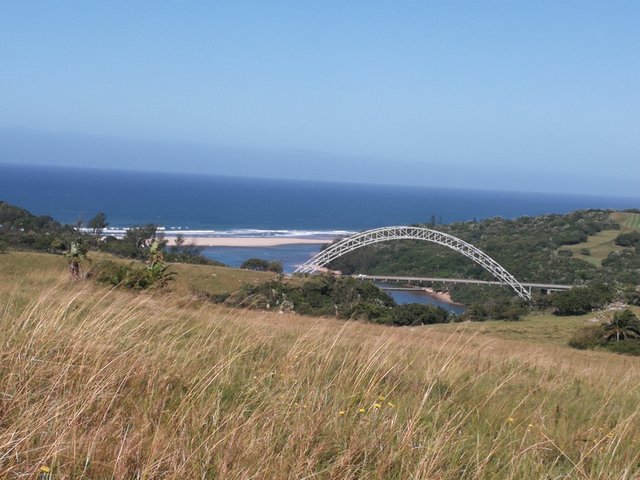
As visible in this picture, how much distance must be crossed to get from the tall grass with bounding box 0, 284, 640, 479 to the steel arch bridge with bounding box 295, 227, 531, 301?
53.9 meters

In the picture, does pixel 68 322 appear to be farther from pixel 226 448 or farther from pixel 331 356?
pixel 226 448

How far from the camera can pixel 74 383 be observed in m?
4.40

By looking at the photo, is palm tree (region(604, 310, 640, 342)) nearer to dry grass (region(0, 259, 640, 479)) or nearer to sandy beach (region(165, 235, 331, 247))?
dry grass (region(0, 259, 640, 479))

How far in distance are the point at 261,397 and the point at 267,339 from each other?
205 cm

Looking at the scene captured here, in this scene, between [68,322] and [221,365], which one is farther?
[68,322]

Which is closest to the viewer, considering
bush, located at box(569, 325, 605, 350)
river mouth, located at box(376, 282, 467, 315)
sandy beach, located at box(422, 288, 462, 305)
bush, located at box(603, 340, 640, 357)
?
bush, located at box(603, 340, 640, 357)

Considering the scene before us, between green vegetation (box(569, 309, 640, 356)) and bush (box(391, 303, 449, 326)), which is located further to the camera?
bush (box(391, 303, 449, 326))

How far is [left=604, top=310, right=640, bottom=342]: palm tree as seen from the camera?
80.1 feet

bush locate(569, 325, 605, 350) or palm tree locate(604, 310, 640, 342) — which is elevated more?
palm tree locate(604, 310, 640, 342)

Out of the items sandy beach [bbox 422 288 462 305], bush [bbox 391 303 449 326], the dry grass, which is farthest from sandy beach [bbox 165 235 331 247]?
the dry grass

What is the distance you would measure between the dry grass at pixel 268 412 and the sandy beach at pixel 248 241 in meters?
84.0

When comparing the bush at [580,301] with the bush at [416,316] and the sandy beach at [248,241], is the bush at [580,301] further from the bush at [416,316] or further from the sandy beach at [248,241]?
the sandy beach at [248,241]

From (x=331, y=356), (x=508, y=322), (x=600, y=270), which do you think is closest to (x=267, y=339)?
(x=331, y=356)

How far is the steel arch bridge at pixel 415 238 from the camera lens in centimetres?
6269
